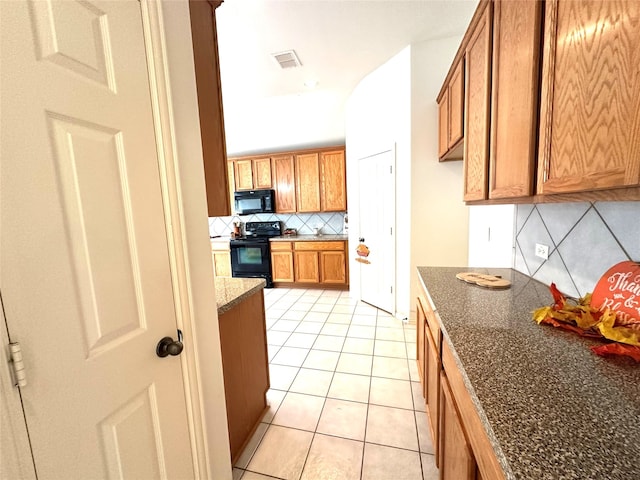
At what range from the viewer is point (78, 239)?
618 millimetres

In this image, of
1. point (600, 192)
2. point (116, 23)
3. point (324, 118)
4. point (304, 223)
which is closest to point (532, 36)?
point (600, 192)

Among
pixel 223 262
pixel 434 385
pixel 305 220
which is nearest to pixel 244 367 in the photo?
pixel 434 385

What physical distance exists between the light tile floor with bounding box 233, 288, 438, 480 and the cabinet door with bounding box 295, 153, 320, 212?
7.34 ft

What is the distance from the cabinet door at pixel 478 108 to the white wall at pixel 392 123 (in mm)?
1008

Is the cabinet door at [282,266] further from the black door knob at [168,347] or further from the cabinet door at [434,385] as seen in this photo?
the black door knob at [168,347]

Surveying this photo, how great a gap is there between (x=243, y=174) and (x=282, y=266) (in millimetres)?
1866

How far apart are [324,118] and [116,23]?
335 centimetres

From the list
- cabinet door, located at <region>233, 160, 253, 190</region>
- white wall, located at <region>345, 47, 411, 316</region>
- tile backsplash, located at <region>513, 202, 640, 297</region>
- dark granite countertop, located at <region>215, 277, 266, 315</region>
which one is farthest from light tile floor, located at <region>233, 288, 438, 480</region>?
cabinet door, located at <region>233, 160, 253, 190</region>

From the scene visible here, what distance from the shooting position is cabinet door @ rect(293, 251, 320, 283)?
14.2ft

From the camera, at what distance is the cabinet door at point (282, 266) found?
4.43m

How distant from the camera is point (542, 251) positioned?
1.39m

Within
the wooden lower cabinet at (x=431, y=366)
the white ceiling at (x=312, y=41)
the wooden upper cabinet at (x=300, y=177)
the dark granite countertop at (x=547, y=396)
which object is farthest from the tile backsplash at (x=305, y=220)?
the dark granite countertop at (x=547, y=396)

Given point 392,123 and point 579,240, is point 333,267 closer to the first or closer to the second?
point 392,123

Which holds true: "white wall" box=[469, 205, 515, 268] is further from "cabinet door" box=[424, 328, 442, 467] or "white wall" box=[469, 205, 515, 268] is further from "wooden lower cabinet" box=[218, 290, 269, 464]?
"wooden lower cabinet" box=[218, 290, 269, 464]
